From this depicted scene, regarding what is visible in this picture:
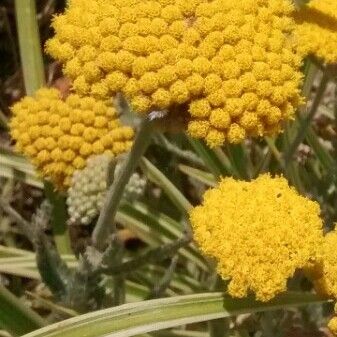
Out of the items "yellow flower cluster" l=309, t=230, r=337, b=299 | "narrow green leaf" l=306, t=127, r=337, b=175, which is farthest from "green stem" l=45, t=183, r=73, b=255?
"yellow flower cluster" l=309, t=230, r=337, b=299

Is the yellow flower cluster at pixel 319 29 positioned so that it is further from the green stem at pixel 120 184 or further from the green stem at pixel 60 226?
the green stem at pixel 60 226

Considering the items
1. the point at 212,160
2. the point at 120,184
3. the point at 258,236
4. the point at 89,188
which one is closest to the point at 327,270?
the point at 258,236

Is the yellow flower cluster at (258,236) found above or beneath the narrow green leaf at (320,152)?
beneath

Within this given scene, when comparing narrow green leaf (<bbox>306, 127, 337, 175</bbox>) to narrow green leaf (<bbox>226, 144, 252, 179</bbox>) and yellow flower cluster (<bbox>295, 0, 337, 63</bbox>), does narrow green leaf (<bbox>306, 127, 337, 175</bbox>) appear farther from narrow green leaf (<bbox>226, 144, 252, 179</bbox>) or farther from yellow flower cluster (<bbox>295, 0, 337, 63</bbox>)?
yellow flower cluster (<bbox>295, 0, 337, 63</bbox>)

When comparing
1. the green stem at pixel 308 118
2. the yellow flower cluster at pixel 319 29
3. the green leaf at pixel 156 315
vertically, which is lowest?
the green leaf at pixel 156 315

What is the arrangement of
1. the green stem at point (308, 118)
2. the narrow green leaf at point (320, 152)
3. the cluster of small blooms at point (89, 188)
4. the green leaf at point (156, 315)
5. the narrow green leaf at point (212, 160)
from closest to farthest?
the green leaf at point (156, 315)
the cluster of small blooms at point (89, 188)
the green stem at point (308, 118)
the narrow green leaf at point (212, 160)
the narrow green leaf at point (320, 152)

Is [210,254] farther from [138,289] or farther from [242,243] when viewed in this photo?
[138,289]

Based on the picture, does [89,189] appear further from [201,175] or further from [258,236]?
[201,175]

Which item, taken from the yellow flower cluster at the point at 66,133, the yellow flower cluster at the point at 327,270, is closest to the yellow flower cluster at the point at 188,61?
the yellow flower cluster at the point at 327,270
